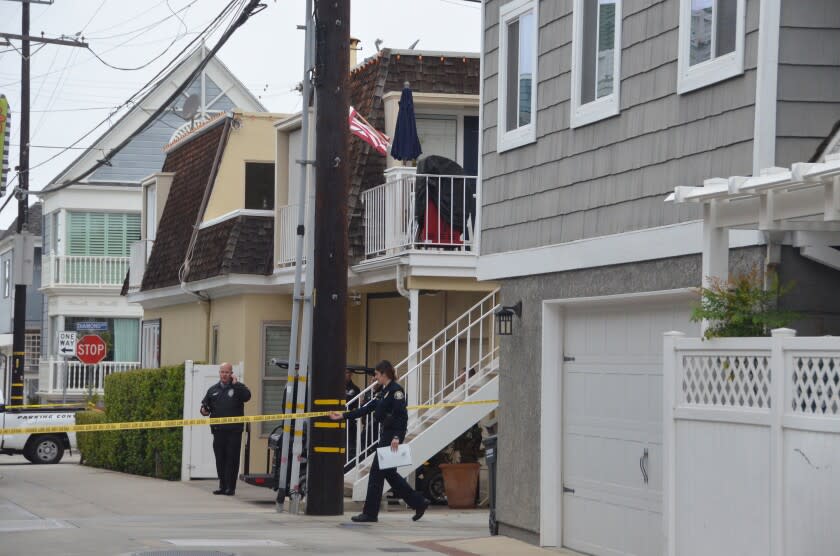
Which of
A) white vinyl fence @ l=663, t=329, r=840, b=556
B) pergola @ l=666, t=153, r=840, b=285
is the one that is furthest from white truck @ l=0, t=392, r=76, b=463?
pergola @ l=666, t=153, r=840, b=285

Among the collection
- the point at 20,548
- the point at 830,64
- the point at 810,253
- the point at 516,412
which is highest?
the point at 830,64

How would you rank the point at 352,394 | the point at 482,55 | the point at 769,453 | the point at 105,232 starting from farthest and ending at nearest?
the point at 105,232 < the point at 352,394 < the point at 482,55 < the point at 769,453

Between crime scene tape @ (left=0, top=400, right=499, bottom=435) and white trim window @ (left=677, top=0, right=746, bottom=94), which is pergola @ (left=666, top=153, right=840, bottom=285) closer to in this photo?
white trim window @ (left=677, top=0, right=746, bottom=94)

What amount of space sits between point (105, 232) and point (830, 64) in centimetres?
3983

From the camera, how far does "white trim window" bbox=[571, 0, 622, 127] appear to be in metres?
12.3

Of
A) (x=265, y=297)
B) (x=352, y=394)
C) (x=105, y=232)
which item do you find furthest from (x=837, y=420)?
(x=105, y=232)

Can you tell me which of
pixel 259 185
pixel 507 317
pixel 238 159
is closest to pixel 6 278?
pixel 259 185

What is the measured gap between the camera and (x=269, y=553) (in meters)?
12.7

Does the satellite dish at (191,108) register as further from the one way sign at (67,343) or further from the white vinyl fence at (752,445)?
the white vinyl fence at (752,445)

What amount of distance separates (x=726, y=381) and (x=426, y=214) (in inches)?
406

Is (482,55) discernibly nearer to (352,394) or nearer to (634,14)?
(634,14)

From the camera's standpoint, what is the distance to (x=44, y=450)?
28.4m

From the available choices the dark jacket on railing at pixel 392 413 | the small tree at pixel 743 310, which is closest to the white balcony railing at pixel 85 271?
the dark jacket on railing at pixel 392 413

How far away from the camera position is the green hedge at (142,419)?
909 inches
